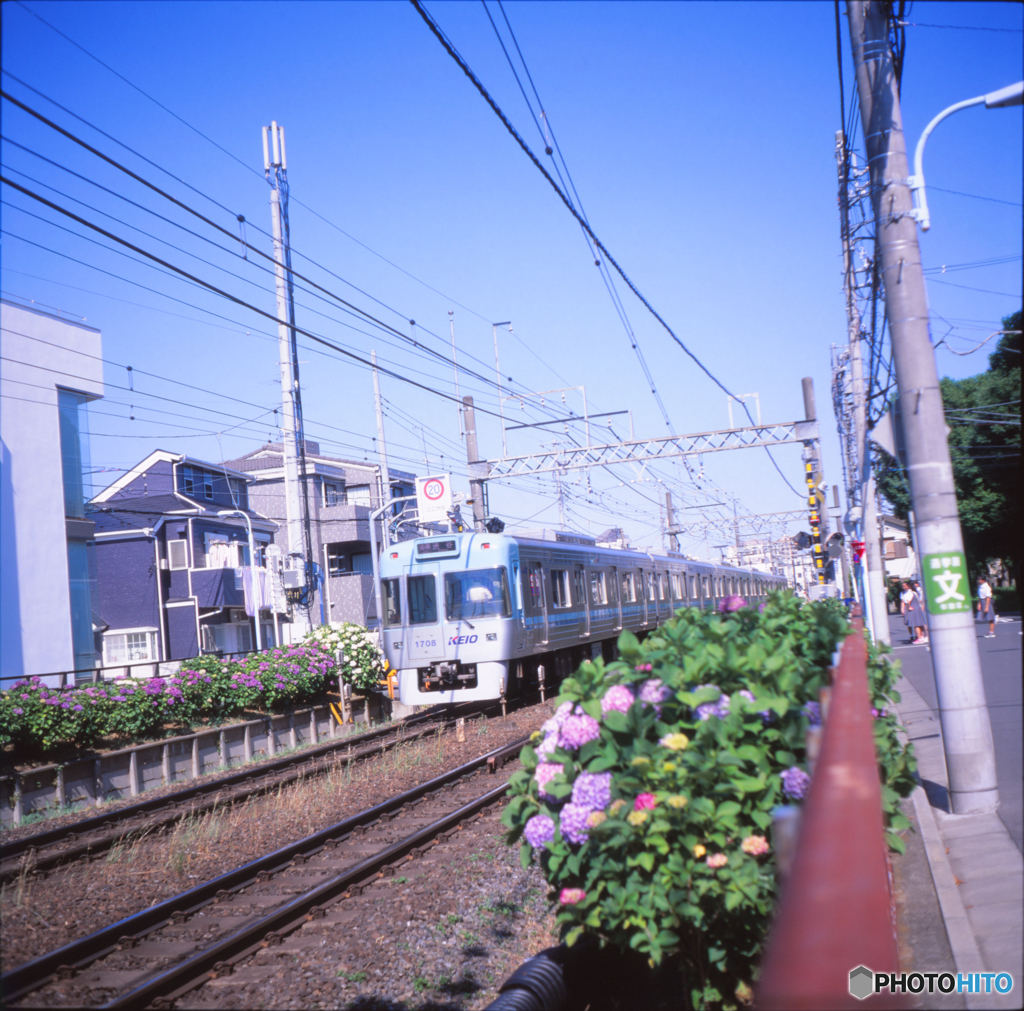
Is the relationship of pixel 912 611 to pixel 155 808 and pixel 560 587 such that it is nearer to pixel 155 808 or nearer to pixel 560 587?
pixel 560 587

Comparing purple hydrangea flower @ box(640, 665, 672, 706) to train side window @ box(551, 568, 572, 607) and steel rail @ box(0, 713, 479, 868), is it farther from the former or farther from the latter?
train side window @ box(551, 568, 572, 607)

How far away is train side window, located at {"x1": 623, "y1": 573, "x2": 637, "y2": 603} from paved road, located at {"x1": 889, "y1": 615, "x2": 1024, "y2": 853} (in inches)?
243

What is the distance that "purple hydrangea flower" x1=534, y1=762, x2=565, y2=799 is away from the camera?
11.7 ft

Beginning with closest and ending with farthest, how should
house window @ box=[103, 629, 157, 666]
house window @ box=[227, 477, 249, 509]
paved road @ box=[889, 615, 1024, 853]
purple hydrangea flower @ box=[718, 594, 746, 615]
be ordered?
purple hydrangea flower @ box=[718, 594, 746, 615]
paved road @ box=[889, 615, 1024, 853]
house window @ box=[103, 629, 157, 666]
house window @ box=[227, 477, 249, 509]

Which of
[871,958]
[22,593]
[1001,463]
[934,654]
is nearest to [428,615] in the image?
[22,593]

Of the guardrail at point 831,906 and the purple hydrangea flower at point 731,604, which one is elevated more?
the purple hydrangea flower at point 731,604

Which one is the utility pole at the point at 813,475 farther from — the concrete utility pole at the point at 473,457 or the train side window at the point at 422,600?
the train side window at the point at 422,600

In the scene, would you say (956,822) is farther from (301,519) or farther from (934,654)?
(301,519)

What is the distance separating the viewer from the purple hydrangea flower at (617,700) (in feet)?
11.4

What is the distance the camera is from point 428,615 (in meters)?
16.3

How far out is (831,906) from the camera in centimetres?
130

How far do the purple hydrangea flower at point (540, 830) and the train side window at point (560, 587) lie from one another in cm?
1429

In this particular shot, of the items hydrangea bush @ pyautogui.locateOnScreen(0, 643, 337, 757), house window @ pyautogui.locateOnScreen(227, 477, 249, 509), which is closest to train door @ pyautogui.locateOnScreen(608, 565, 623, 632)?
hydrangea bush @ pyautogui.locateOnScreen(0, 643, 337, 757)

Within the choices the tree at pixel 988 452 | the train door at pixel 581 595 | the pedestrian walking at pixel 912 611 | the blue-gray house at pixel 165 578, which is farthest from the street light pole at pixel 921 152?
the blue-gray house at pixel 165 578
